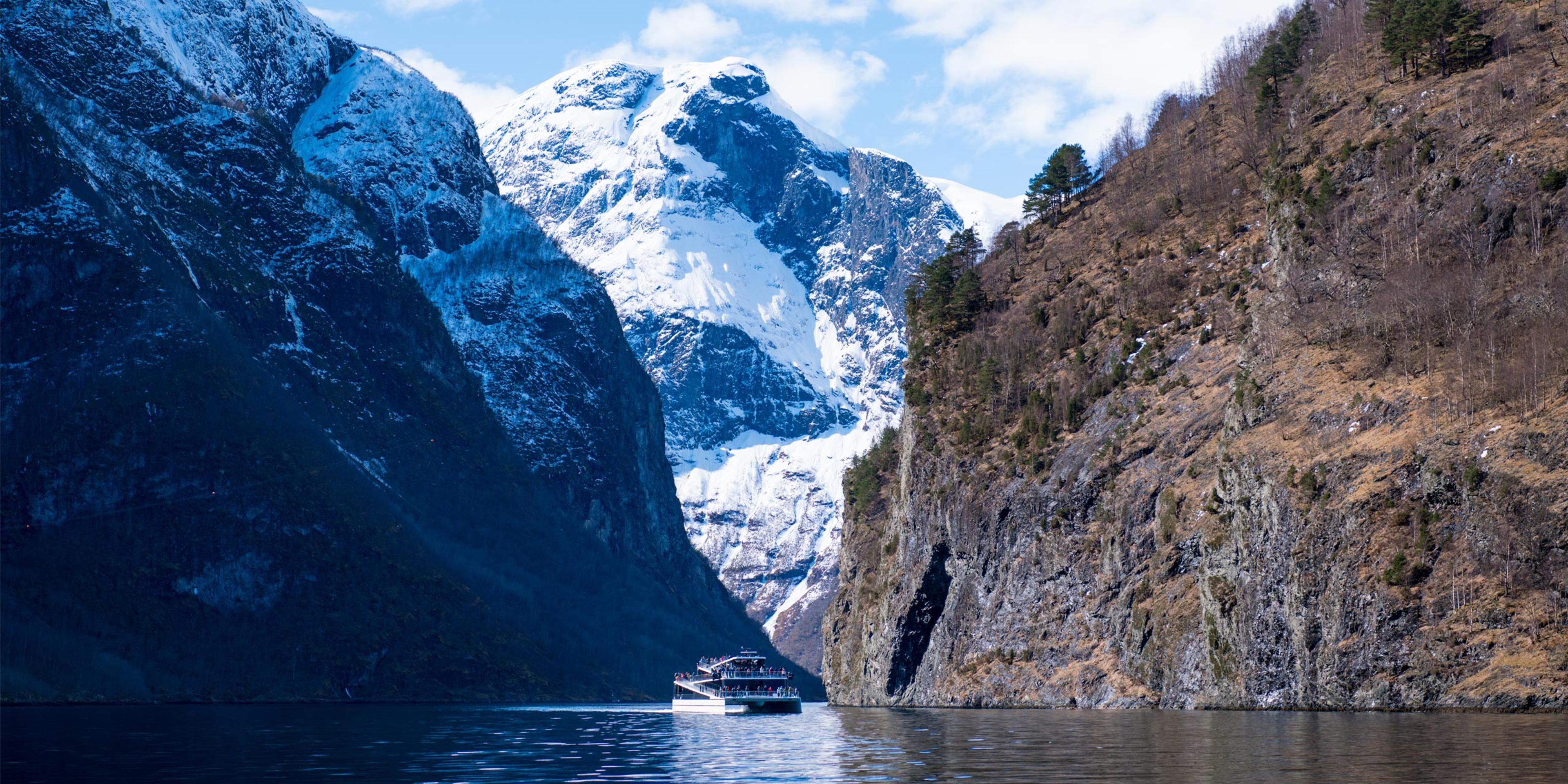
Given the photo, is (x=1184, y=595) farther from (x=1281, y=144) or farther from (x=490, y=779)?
(x=490, y=779)

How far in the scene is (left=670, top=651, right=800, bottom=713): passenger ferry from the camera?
156 metres

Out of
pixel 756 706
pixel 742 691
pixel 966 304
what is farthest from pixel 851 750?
pixel 966 304

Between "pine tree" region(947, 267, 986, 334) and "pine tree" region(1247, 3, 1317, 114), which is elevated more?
"pine tree" region(1247, 3, 1317, 114)

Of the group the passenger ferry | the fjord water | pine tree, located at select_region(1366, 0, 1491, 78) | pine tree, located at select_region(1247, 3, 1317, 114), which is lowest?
the fjord water

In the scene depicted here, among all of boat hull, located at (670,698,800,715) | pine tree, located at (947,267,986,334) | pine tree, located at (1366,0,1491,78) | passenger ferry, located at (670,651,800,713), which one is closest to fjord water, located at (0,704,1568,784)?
boat hull, located at (670,698,800,715)

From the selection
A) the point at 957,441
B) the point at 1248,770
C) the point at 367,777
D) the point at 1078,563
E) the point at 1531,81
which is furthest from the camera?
the point at 957,441

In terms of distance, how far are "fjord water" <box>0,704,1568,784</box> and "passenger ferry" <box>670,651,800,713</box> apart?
32.3 meters

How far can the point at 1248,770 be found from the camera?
57000mm

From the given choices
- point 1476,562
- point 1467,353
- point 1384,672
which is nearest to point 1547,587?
point 1476,562

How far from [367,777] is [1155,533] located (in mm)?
87194

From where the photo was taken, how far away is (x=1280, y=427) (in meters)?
118

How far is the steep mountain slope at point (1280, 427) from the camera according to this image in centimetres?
9825

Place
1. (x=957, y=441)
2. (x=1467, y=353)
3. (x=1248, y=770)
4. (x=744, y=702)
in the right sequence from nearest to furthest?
(x=1248, y=770)
(x=1467, y=353)
(x=744, y=702)
(x=957, y=441)

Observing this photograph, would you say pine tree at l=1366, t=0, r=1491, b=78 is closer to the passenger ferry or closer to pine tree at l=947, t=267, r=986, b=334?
pine tree at l=947, t=267, r=986, b=334
